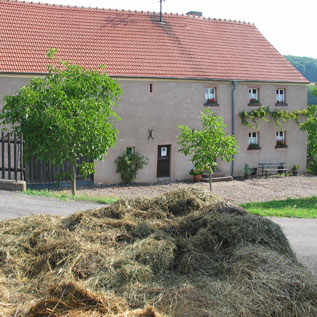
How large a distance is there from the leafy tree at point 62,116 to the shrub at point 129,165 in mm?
5219

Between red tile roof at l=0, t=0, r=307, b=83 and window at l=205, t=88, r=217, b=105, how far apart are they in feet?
2.56

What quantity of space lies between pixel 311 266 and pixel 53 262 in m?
4.32

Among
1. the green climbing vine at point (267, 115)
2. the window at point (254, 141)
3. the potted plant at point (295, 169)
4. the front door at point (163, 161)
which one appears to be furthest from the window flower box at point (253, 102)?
the front door at point (163, 161)

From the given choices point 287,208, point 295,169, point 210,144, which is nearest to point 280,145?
point 295,169

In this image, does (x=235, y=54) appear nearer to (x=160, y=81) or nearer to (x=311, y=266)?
(x=160, y=81)

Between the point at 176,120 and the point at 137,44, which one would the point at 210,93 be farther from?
the point at 137,44

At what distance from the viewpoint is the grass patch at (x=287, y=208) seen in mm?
13917

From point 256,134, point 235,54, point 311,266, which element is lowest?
point 311,266

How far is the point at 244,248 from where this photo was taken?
22.1ft

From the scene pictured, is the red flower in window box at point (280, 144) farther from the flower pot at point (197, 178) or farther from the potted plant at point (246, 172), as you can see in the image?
the flower pot at point (197, 178)

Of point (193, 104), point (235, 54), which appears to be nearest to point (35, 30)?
point (193, 104)

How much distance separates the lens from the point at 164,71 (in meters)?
23.5

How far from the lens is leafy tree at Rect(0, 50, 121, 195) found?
16.1 metres

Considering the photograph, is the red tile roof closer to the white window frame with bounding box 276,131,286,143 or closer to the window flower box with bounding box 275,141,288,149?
the white window frame with bounding box 276,131,286,143
